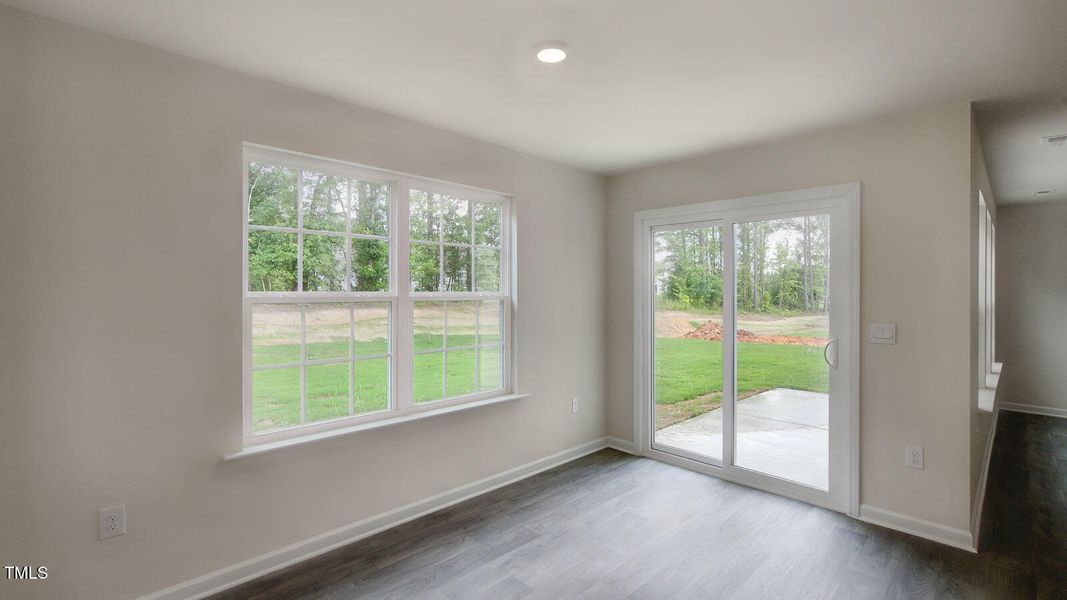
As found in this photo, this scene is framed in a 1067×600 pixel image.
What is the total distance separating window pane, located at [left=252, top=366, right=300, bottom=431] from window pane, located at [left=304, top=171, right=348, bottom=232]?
819 millimetres

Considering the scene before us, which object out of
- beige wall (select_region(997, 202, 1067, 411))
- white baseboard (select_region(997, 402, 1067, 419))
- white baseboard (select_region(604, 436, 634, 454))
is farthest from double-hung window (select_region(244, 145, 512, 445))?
white baseboard (select_region(997, 402, 1067, 419))

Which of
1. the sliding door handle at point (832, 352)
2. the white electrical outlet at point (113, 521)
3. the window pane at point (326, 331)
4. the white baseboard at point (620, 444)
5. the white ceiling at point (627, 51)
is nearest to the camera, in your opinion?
the white ceiling at point (627, 51)

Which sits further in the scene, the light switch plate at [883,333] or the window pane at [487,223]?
the window pane at [487,223]

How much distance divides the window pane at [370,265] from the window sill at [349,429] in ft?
2.66

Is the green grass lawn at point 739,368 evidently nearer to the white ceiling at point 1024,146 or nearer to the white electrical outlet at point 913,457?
the white electrical outlet at point 913,457

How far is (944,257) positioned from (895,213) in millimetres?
366

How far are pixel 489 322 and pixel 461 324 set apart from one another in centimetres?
27

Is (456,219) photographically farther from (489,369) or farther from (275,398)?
(275,398)

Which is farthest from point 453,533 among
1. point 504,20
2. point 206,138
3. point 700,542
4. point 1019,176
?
point 1019,176

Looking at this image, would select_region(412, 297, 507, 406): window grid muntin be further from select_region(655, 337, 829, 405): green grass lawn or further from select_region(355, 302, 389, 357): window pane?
select_region(655, 337, 829, 405): green grass lawn

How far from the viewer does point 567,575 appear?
2.44 meters

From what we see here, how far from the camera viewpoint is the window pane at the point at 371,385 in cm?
289

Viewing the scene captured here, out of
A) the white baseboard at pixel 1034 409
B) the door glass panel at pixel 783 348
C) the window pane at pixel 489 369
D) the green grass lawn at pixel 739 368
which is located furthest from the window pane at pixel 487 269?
the white baseboard at pixel 1034 409

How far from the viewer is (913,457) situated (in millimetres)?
2891
